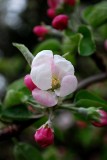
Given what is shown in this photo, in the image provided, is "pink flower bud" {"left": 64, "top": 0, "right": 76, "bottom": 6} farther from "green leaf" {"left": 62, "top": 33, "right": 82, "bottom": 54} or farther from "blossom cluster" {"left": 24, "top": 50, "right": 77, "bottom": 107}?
"blossom cluster" {"left": 24, "top": 50, "right": 77, "bottom": 107}

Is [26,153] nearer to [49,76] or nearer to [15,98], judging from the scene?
[15,98]

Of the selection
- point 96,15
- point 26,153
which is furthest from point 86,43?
point 26,153

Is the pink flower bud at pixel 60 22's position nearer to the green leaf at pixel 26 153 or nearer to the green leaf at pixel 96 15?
the green leaf at pixel 96 15

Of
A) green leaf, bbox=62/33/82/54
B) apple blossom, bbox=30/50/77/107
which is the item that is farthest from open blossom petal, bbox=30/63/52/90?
green leaf, bbox=62/33/82/54

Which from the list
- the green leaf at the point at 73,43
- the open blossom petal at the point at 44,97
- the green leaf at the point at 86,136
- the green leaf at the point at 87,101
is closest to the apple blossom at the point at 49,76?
the open blossom petal at the point at 44,97

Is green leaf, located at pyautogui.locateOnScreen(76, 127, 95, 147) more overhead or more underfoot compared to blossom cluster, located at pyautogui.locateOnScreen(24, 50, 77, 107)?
more underfoot

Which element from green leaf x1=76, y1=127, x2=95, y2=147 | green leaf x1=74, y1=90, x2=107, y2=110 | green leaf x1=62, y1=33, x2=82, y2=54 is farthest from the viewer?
green leaf x1=76, y1=127, x2=95, y2=147

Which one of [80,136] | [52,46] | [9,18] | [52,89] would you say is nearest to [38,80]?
[52,89]
